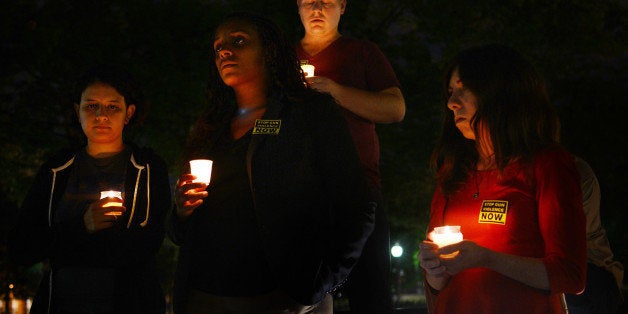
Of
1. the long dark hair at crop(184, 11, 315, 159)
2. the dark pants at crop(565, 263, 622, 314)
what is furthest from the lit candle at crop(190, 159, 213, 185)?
the dark pants at crop(565, 263, 622, 314)

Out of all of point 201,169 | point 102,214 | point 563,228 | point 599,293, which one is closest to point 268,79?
point 201,169

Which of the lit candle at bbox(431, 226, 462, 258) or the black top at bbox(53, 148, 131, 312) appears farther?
the black top at bbox(53, 148, 131, 312)

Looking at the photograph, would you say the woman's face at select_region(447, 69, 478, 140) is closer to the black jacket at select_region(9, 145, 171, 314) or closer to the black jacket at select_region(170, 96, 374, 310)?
the black jacket at select_region(170, 96, 374, 310)

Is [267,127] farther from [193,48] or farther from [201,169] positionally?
[193,48]

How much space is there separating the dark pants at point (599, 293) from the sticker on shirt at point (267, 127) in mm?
2439

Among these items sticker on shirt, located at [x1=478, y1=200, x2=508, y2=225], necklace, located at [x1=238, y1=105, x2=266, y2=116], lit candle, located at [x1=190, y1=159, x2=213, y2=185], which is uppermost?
necklace, located at [x1=238, y1=105, x2=266, y2=116]

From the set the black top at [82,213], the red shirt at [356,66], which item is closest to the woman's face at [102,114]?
the black top at [82,213]

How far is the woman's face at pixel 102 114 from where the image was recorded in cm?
432

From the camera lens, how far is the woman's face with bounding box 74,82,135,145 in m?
4.32

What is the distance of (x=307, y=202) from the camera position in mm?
3229

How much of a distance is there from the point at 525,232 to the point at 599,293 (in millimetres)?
1970

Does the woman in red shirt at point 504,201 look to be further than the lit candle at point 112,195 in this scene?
No

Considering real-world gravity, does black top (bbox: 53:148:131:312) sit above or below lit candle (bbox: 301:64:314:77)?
below

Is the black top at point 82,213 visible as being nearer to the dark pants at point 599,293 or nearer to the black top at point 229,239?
the black top at point 229,239
